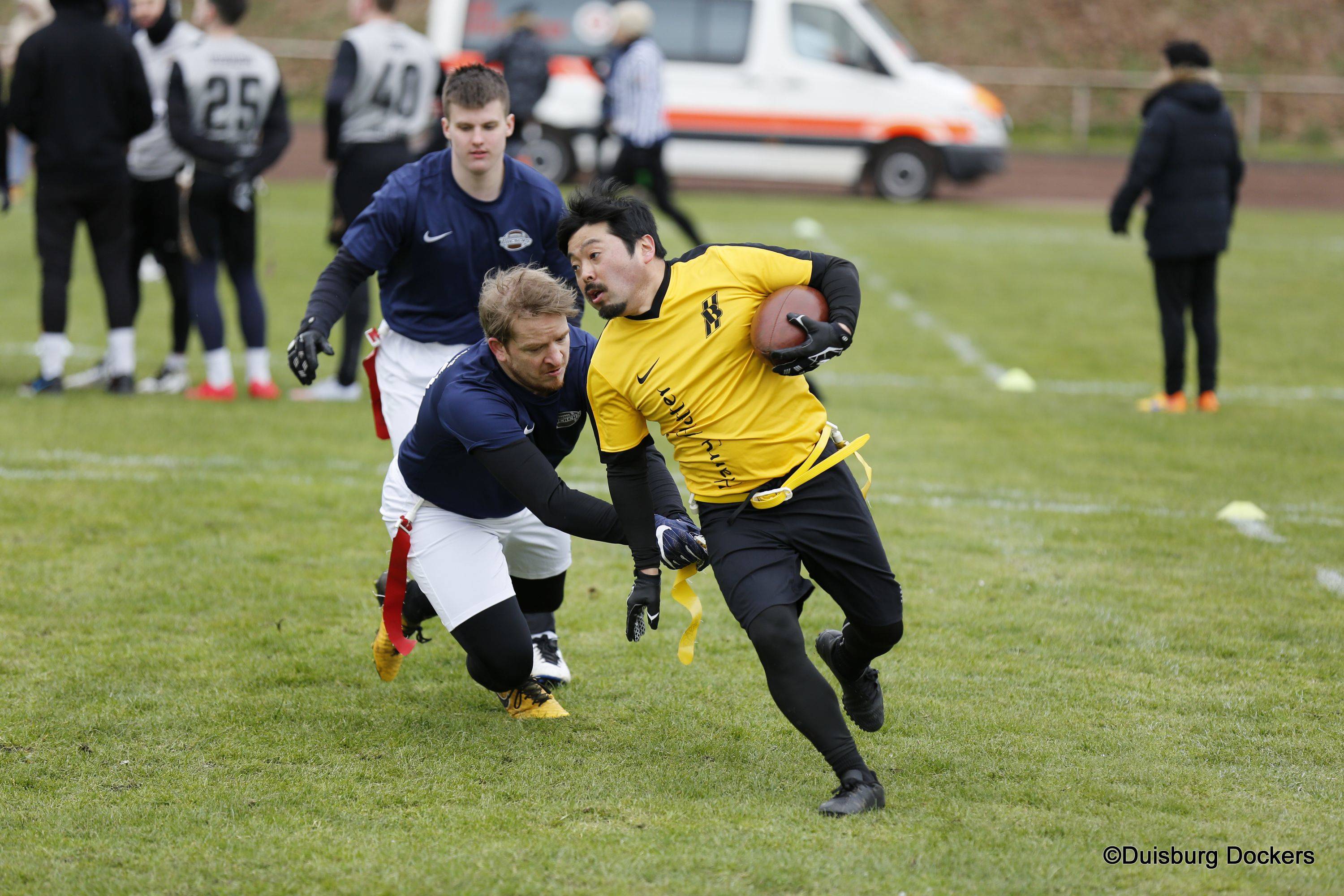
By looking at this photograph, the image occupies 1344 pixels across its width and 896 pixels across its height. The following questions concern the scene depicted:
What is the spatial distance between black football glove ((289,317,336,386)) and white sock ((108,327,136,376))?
15.8 ft

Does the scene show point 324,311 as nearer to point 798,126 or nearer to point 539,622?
point 539,622

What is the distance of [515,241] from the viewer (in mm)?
5090

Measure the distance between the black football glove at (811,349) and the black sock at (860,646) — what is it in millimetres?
800

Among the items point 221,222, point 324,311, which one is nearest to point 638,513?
point 324,311

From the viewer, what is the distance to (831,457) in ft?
12.8

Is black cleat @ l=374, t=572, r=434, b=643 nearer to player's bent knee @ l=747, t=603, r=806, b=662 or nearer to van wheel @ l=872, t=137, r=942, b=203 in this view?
player's bent knee @ l=747, t=603, r=806, b=662

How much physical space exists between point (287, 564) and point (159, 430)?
2.63 meters

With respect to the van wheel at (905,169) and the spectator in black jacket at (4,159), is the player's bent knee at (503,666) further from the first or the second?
the van wheel at (905,169)

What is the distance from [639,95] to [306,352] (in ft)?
28.6

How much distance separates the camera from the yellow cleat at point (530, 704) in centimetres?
449

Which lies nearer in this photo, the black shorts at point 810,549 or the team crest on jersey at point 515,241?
the black shorts at point 810,549

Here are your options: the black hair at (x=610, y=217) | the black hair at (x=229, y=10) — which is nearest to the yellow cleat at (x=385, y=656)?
the black hair at (x=610, y=217)

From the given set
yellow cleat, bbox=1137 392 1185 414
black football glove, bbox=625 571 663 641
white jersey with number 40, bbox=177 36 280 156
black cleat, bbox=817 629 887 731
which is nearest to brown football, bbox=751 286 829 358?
black football glove, bbox=625 571 663 641

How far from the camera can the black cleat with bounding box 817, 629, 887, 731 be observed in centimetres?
420
